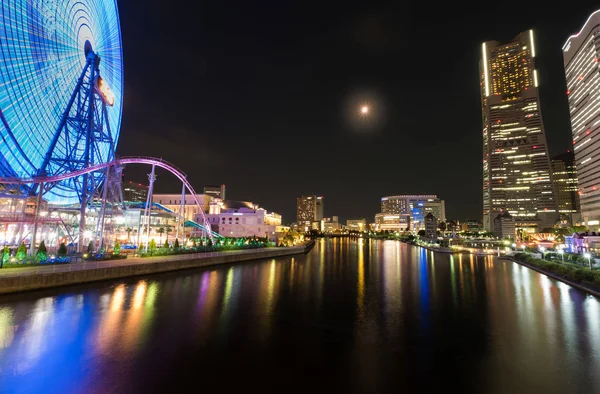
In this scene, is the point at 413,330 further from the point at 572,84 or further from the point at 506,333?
the point at 572,84

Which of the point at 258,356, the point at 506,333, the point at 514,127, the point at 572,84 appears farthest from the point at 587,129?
the point at 258,356

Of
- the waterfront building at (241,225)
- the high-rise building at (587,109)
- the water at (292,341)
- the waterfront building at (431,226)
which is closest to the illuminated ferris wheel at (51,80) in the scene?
the water at (292,341)

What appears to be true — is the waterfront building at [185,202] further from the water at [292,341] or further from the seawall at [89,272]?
the water at [292,341]

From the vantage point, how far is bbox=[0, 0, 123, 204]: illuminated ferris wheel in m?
36.8

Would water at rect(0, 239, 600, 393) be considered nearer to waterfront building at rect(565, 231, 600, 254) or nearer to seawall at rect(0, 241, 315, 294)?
seawall at rect(0, 241, 315, 294)

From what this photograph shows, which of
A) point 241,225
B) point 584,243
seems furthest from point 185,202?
point 584,243

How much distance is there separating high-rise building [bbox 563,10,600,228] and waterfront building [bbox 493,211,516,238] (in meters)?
43.8

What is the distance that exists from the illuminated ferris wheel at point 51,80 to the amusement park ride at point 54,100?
125 millimetres

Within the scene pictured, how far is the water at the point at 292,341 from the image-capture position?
439 inches

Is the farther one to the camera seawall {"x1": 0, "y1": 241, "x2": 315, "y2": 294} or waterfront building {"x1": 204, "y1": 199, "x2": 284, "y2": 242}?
waterfront building {"x1": 204, "y1": 199, "x2": 284, "y2": 242}

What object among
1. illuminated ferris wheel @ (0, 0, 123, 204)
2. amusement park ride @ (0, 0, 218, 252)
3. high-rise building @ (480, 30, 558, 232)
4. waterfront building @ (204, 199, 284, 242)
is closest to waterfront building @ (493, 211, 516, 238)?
high-rise building @ (480, 30, 558, 232)

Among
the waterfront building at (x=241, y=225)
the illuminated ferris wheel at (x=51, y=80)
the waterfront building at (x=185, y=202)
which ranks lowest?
the waterfront building at (x=241, y=225)

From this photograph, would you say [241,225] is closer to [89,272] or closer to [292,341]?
[89,272]

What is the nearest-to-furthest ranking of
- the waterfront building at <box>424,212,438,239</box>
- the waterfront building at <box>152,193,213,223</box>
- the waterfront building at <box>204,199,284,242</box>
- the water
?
the water → the waterfront building at <box>204,199,284,242</box> → the waterfront building at <box>152,193,213,223</box> → the waterfront building at <box>424,212,438,239</box>
